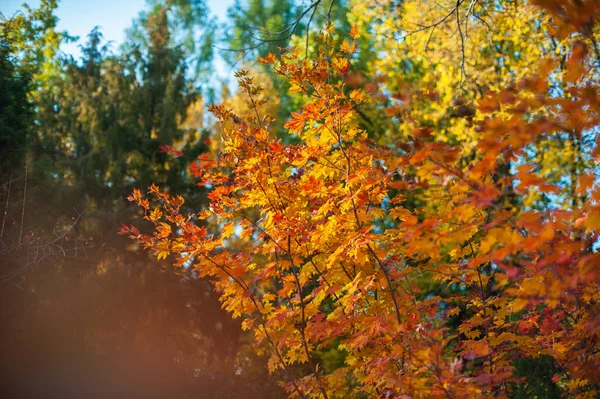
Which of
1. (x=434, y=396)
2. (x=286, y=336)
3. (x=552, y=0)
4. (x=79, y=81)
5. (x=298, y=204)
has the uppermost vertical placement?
(x=79, y=81)

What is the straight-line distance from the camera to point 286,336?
2.99 m

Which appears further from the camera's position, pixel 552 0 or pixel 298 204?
pixel 298 204

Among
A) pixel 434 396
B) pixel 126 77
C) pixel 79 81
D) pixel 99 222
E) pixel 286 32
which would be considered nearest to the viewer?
pixel 434 396

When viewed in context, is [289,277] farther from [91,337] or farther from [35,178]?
[35,178]

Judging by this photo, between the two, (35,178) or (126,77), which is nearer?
(35,178)

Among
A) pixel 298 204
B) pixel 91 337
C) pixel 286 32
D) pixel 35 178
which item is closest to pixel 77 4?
pixel 35 178

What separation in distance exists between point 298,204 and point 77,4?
48.7 feet

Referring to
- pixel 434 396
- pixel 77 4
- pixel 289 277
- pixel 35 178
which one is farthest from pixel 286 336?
pixel 77 4

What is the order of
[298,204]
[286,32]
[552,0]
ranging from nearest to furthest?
[552,0], [298,204], [286,32]

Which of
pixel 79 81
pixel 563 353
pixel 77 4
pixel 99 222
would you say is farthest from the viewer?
pixel 77 4

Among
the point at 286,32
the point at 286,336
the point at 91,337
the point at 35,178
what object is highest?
the point at 35,178

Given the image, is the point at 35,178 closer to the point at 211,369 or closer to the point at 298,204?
the point at 211,369

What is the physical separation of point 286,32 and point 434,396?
108 inches

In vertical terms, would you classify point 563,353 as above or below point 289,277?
below
